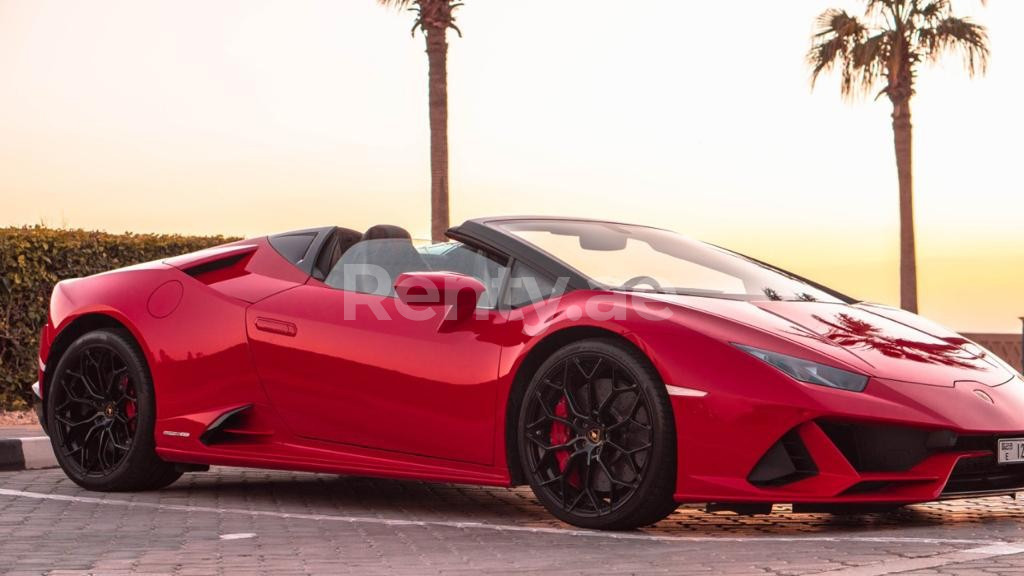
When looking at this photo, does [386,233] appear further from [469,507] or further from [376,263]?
[469,507]

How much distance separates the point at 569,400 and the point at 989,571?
1792mm

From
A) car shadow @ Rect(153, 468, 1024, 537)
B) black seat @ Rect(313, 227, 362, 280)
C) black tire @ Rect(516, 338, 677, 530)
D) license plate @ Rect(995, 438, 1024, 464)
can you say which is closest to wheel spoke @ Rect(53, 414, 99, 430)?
car shadow @ Rect(153, 468, 1024, 537)

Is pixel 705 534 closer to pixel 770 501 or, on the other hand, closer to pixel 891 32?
pixel 770 501

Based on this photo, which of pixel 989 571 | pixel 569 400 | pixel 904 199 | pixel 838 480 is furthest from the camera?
pixel 904 199

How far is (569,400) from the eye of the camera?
561 centimetres

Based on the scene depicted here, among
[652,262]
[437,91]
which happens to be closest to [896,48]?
[437,91]

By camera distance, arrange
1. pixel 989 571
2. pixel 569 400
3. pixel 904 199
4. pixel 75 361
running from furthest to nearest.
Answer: pixel 904 199 < pixel 75 361 < pixel 569 400 < pixel 989 571

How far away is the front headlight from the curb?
5.71 m

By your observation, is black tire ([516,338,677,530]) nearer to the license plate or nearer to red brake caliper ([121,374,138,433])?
the license plate

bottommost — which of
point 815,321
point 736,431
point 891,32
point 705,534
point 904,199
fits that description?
point 705,534

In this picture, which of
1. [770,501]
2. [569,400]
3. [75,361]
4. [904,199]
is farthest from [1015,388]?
[904,199]

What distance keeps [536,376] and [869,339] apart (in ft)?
4.76

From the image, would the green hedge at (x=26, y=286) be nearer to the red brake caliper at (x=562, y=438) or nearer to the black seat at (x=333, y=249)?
the black seat at (x=333, y=249)

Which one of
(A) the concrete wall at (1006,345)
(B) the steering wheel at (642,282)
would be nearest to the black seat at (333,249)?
(B) the steering wheel at (642,282)
